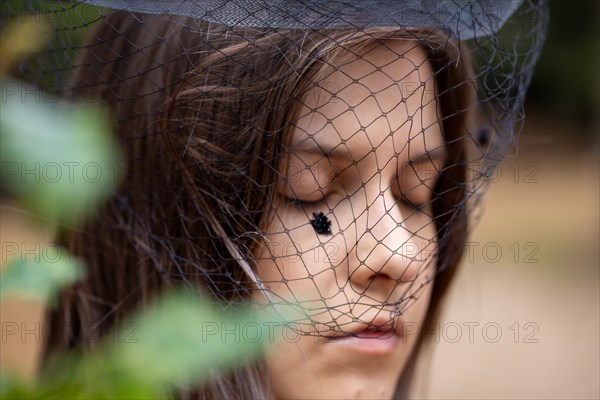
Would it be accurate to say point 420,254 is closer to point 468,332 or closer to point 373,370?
point 373,370

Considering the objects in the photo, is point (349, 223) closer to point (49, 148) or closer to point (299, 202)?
point (299, 202)

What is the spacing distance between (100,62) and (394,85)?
490mm

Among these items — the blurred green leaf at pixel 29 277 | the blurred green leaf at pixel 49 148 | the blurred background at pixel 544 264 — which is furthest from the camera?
the blurred background at pixel 544 264

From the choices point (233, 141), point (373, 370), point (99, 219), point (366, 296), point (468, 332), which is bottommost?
point (468, 332)

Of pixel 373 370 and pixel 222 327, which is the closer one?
pixel 222 327

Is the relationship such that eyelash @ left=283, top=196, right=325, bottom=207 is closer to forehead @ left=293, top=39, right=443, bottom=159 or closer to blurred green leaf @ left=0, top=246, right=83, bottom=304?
forehead @ left=293, top=39, right=443, bottom=159

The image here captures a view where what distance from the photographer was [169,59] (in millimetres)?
1104

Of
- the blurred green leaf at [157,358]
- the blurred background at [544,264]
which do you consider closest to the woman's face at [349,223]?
the blurred background at [544,264]

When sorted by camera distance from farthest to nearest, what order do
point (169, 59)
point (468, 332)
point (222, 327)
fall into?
point (468, 332), point (169, 59), point (222, 327)

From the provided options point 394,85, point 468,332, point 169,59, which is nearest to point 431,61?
point 394,85

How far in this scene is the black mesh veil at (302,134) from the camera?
1.00m

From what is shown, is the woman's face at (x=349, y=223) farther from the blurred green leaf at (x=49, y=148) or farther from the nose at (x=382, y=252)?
the blurred green leaf at (x=49, y=148)

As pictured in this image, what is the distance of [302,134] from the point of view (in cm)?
101

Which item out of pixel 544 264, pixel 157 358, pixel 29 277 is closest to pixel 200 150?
pixel 29 277
